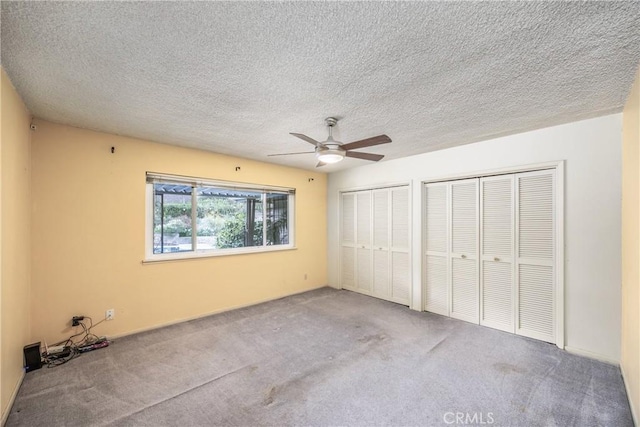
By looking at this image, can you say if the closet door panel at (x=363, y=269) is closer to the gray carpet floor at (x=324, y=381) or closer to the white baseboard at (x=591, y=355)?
the gray carpet floor at (x=324, y=381)

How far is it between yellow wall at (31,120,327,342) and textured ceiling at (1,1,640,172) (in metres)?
0.45

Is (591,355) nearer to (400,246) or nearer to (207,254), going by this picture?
(400,246)

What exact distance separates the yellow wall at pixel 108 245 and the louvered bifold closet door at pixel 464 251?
3189mm

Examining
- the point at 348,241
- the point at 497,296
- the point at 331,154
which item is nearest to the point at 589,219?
the point at 497,296

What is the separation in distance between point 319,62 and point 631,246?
2800 mm

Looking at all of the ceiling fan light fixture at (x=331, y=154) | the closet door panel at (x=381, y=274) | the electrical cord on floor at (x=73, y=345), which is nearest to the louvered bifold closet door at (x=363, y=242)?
the closet door panel at (x=381, y=274)

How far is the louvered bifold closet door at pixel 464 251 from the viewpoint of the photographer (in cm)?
357

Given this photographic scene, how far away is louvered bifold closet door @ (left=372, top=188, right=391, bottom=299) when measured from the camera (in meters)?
4.57

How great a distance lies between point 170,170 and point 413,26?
3.34m

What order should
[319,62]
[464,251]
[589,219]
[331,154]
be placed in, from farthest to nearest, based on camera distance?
1. [464,251]
2. [589,219]
3. [331,154]
4. [319,62]

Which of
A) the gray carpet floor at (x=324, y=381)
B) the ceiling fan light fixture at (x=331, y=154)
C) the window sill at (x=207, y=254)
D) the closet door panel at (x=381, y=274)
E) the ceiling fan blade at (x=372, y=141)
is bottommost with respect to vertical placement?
the gray carpet floor at (x=324, y=381)

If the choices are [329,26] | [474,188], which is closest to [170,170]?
[329,26]

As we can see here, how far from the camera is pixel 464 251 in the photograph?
367 centimetres

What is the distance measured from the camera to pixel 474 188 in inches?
141
